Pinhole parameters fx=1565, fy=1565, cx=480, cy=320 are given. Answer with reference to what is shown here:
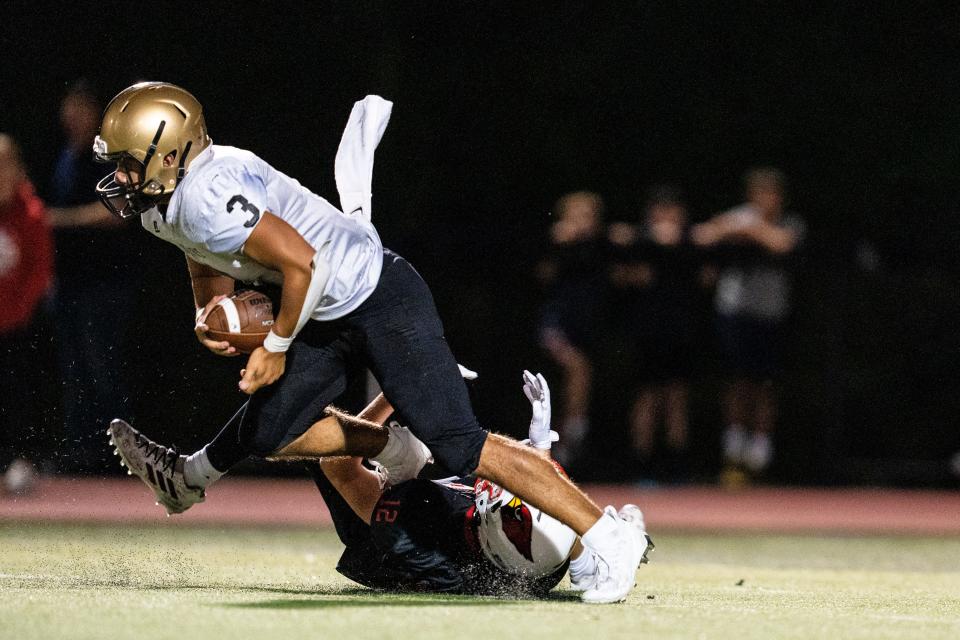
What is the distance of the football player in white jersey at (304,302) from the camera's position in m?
5.35

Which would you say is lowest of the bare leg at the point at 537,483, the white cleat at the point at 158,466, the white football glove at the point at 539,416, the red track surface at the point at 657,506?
the red track surface at the point at 657,506

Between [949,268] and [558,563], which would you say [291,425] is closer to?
[558,563]

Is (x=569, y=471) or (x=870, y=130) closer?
(x=569, y=471)

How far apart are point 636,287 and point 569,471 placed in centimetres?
143

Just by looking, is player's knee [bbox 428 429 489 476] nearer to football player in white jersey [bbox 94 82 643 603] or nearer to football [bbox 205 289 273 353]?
football player in white jersey [bbox 94 82 643 603]

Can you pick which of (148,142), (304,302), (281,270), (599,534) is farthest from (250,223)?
(599,534)

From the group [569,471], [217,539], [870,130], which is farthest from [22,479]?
[870,130]

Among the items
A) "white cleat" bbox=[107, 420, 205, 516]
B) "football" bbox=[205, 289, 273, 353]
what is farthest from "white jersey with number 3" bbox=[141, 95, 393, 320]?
"white cleat" bbox=[107, 420, 205, 516]

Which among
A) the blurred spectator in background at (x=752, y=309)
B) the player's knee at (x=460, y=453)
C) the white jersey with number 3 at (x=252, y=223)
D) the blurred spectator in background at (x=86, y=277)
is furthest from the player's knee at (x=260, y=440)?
the blurred spectator in background at (x=752, y=309)

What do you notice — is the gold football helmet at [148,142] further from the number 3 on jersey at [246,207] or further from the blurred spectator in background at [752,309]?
the blurred spectator in background at [752,309]

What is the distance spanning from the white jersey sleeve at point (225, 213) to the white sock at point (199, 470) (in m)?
1.01

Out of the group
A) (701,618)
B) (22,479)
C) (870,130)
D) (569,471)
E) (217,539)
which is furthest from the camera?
(870,130)

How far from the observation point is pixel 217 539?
8.02 metres

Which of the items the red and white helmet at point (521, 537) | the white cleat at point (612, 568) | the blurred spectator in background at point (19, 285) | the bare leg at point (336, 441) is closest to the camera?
the white cleat at point (612, 568)
